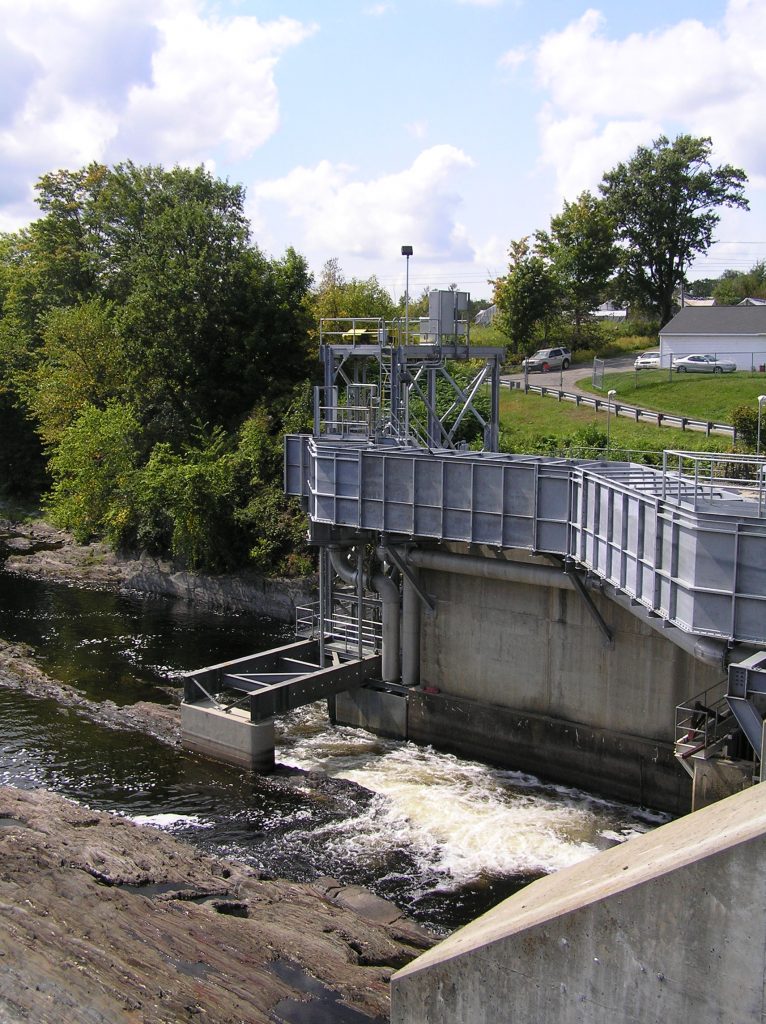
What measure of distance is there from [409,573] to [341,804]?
6.47 m

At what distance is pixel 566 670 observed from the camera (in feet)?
80.7

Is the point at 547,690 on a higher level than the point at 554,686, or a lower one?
lower

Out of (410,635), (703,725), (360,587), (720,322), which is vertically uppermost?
(720,322)

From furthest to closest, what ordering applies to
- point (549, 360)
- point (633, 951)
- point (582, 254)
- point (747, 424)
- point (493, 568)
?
point (582, 254), point (549, 360), point (747, 424), point (493, 568), point (633, 951)

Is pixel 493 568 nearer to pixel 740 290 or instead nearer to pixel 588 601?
pixel 588 601

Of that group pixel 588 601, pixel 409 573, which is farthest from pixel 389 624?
pixel 588 601

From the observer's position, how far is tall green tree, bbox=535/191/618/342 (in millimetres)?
68625

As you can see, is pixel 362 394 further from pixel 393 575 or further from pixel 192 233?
pixel 192 233

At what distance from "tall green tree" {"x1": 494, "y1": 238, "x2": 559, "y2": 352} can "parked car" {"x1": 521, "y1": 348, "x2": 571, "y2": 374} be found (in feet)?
5.91

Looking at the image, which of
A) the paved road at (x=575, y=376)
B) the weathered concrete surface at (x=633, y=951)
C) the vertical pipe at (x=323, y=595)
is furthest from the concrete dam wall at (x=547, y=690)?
the paved road at (x=575, y=376)

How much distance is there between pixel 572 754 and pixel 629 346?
49109mm

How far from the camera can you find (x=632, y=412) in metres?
47.1

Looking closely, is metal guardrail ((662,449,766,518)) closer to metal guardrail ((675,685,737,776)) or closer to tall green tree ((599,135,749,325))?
metal guardrail ((675,685,737,776))

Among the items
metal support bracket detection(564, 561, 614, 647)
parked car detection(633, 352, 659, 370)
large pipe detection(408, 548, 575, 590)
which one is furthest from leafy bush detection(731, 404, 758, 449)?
parked car detection(633, 352, 659, 370)
